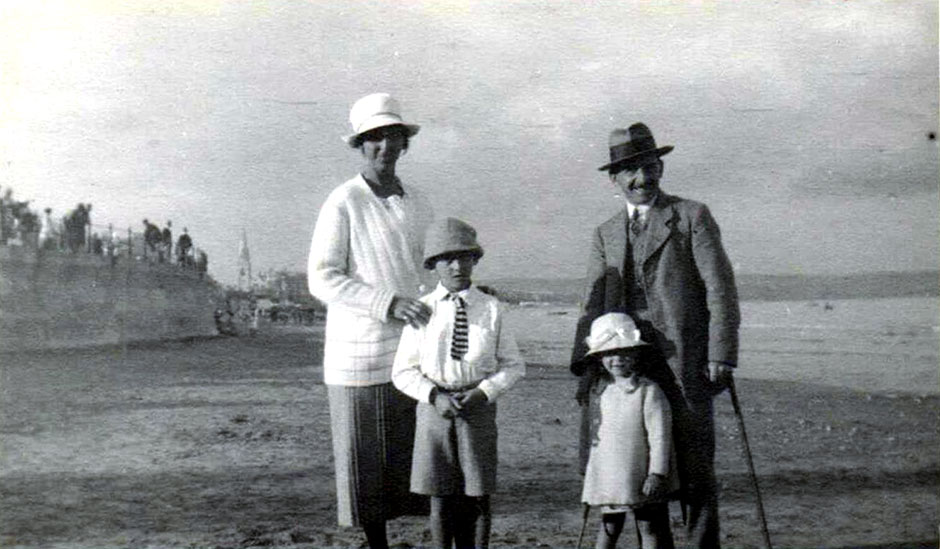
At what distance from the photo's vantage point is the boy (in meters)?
3.43

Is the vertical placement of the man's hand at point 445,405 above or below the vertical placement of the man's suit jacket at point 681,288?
below

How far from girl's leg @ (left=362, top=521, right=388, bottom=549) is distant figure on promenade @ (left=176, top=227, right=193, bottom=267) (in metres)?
2.08

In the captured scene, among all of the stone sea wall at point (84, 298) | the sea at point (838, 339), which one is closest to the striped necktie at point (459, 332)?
the sea at point (838, 339)

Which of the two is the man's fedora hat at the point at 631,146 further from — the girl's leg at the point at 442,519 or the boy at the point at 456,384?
the girl's leg at the point at 442,519

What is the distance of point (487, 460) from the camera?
3432mm

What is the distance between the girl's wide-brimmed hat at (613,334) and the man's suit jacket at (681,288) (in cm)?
11

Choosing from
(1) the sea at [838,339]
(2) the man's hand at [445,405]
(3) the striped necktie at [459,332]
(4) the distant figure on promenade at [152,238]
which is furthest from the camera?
(1) the sea at [838,339]

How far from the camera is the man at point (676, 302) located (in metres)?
3.54

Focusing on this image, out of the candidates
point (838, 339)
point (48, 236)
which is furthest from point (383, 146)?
point (838, 339)

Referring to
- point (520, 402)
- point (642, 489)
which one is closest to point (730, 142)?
point (642, 489)

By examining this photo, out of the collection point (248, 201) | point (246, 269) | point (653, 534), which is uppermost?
point (248, 201)

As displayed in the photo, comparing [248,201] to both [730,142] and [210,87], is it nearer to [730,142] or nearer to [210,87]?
[210,87]

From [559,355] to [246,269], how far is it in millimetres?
4401

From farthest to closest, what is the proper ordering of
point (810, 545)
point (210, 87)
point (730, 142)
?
point (730, 142) → point (210, 87) → point (810, 545)
